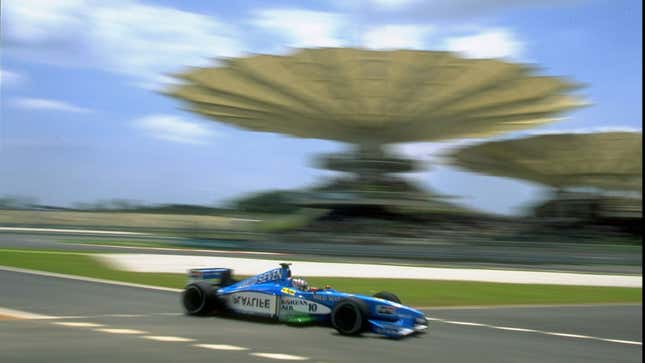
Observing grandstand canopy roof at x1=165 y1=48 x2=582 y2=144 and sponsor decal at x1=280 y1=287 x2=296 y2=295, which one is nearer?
sponsor decal at x1=280 y1=287 x2=296 y2=295

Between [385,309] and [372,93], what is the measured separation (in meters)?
39.6

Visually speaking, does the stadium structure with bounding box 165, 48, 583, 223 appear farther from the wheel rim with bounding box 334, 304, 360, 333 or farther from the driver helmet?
the wheel rim with bounding box 334, 304, 360, 333

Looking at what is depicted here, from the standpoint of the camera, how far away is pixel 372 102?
5044 centimetres

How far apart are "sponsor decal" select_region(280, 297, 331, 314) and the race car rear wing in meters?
1.38

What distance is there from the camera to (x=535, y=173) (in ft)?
219

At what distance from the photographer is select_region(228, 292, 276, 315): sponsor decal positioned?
442 inches

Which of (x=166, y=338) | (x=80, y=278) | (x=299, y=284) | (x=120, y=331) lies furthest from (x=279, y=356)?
(x=80, y=278)

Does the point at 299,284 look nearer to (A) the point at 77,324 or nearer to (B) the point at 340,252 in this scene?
(A) the point at 77,324

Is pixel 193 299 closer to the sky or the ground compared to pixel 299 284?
closer to the ground

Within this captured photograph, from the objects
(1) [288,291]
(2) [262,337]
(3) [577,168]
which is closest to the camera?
(2) [262,337]

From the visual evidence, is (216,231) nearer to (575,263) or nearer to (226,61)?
(226,61)

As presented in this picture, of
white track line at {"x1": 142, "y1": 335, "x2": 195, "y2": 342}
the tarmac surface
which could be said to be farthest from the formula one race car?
the tarmac surface

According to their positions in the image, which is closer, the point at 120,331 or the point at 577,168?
the point at 120,331

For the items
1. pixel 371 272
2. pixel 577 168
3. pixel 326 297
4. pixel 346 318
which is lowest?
pixel 346 318
